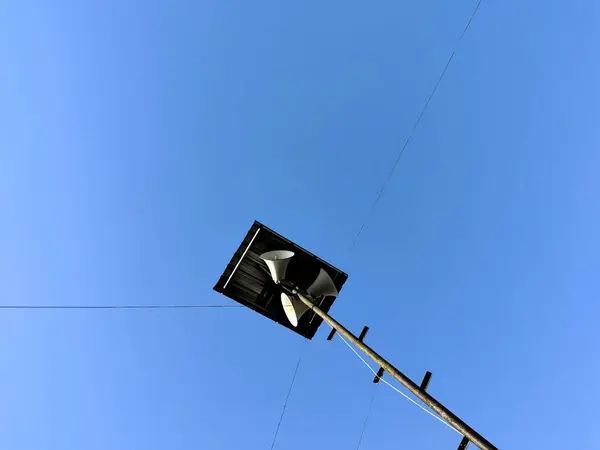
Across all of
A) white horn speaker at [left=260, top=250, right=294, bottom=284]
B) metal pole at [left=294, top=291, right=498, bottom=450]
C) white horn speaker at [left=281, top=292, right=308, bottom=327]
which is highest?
white horn speaker at [left=260, top=250, right=294, bottom=284]

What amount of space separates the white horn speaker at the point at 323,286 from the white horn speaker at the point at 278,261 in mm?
803

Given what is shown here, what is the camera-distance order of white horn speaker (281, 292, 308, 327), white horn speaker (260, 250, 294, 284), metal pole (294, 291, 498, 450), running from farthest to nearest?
white horn speaker (281, 292, 308, 327), white horn speaker (260, 250, 294, 284), metal pole (294, 291, 498, 450)

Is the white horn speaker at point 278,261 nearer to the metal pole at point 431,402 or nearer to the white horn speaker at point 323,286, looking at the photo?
the white horn speaker at point 323,286

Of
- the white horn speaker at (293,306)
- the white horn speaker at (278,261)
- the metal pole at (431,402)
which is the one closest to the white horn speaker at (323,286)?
the white horn speaker at (293,306)

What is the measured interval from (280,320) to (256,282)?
1156 millimetres

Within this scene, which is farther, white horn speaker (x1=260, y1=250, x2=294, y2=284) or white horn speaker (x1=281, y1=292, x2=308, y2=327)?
white horn speaker (x1=281, y1=292, x2=308, y2=327)

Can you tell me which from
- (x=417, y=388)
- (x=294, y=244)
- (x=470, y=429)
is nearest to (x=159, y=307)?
(x=294, y=244)

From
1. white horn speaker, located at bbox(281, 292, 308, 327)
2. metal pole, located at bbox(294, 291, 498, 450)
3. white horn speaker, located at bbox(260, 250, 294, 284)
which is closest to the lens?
metal pole, located at bbox(294, 291, 498, 450)

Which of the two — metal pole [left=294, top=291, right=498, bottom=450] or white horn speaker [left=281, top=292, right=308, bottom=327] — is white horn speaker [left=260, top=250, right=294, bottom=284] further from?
metal pole [left=294, top=291, right=498, bottom=450]

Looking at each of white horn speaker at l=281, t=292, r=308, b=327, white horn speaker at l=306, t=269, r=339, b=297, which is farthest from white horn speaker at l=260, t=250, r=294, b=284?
white horn speaker at l=306, t=269, r=339, b=297

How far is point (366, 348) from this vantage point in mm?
5441

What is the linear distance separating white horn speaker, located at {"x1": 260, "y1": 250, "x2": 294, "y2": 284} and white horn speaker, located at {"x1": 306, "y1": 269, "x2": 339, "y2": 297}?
80 centimetres

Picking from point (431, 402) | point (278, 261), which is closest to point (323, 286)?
point (278, 261)

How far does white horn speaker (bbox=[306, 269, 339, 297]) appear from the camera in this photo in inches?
344
